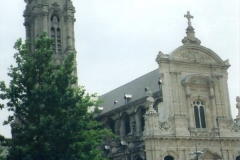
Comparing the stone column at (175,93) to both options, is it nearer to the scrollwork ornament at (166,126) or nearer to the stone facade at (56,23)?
the scrollwork ornament at (166,126)

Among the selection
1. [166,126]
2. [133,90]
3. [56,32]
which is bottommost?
[166,126]

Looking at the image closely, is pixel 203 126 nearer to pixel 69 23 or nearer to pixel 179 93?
pixel 179 93

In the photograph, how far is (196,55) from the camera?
4188 cm

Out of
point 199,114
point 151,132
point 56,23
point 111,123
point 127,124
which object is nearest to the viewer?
point 151,132

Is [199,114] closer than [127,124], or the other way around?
[199,114]

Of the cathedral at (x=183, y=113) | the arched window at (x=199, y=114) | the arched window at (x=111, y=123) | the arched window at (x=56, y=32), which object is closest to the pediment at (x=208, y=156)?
the cathedral at (x=183, y=113)

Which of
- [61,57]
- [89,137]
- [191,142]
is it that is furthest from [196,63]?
[89,137]

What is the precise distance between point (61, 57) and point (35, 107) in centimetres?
2752

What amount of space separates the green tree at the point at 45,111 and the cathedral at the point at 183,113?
45.4 ft

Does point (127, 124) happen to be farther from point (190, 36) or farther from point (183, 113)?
point (190, 36)

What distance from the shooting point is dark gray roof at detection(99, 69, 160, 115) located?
45500 mm

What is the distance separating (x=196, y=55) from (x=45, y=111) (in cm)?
2157

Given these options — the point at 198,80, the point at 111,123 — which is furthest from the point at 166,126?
the point at 111,123

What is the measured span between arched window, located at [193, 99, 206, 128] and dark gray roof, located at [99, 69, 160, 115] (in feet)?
13.6
